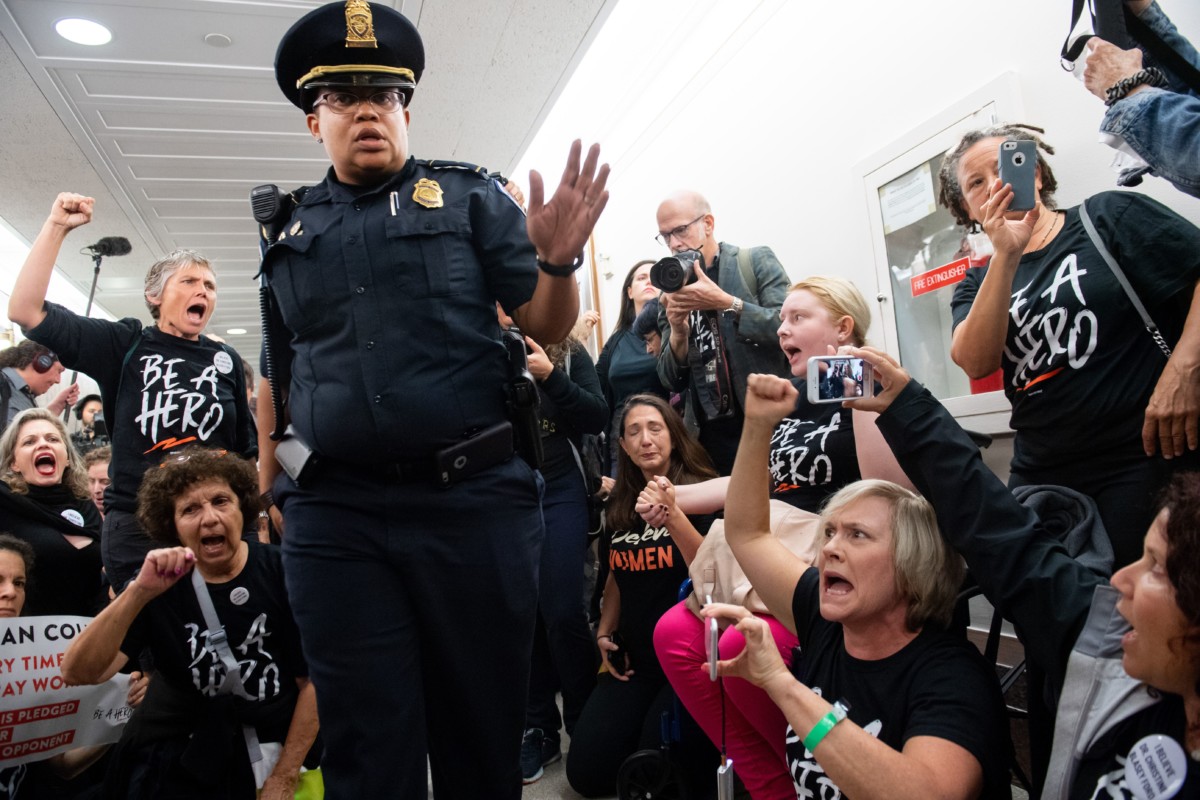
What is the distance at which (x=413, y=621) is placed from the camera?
1.25 meters

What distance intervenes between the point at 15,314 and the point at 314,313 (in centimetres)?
149

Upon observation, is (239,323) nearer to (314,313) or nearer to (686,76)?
(686,76)

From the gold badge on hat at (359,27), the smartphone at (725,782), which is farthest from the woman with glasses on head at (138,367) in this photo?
the smartphone at (725,782)

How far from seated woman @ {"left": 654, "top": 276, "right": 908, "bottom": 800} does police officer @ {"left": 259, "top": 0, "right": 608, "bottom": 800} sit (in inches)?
27.3

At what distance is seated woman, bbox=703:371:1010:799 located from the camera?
1189 mm

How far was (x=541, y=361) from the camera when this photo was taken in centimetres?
261

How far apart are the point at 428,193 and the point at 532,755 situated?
1.88 meters

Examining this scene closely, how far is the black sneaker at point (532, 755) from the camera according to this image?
2.50 m

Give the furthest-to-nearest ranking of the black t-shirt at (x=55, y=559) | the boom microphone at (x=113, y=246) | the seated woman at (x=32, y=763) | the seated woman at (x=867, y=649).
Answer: the boom microphone at (x=113, y=246)
the black t-shirt at (x=55, y=559)
the seated woman at (x=32, y=763)
the seated woman at (x=867, y=649)

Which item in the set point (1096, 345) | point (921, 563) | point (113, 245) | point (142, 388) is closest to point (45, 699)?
point (142, 388)

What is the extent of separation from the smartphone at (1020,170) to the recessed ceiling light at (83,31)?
12.1ft

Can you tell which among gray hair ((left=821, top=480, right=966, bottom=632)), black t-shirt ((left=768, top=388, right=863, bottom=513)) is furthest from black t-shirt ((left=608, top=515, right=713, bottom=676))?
gray hair ((left=821, top=480, right=966, bottom=632))

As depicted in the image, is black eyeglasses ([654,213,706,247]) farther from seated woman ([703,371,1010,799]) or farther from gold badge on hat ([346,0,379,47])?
gold badge on hat ([346,0,379,47])

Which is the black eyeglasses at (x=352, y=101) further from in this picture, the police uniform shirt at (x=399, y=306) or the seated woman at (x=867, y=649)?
the seated woman at (x=867, y=649)
